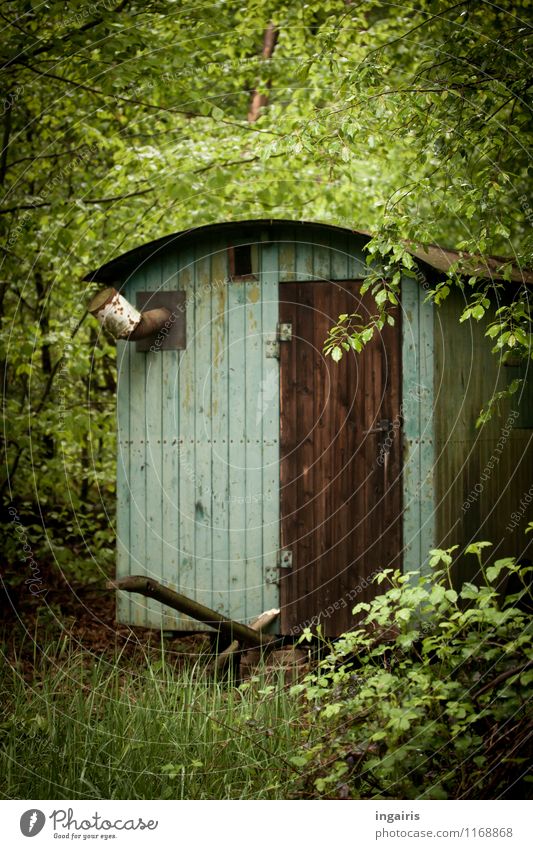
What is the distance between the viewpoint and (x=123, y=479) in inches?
255

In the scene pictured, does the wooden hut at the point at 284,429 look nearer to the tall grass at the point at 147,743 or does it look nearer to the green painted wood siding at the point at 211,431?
the green painted wood siding at the point at 211,431

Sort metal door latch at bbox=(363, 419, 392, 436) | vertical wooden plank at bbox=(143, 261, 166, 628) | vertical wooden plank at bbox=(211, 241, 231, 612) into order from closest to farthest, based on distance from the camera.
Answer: metal door latch at bbox=(363, 419, 392, 436), vertical wooden plank at bbox=(211, 241, 231, 612), vertical wooden plank at bbox=(143, 261, 166, 628)

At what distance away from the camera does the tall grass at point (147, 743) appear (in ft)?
13.7

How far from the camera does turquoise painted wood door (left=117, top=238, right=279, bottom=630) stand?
625 centimetres

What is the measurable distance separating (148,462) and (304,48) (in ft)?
21.0

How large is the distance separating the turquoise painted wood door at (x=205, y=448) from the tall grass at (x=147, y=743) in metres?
1.13

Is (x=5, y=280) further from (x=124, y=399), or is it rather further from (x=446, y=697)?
(x=446, y=697)

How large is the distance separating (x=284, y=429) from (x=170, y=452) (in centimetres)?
95

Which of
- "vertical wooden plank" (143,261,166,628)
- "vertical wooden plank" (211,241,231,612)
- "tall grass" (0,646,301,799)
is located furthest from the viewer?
"vertical wooden plank" (143,261,166,628)

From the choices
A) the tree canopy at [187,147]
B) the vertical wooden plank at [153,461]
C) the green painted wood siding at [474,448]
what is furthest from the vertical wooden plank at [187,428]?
the green painted wood siding at [474,448]

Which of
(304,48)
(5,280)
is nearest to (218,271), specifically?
(5,280)

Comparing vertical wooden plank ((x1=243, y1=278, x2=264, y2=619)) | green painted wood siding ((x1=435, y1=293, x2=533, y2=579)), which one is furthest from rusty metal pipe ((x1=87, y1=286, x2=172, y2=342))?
green painted wood siding ((x1=435, y1=293, x2=533, y2=579))

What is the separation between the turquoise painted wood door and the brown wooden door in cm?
14

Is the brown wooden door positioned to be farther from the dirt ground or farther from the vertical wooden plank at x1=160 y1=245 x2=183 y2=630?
the vertical wooden plank at x1=160 y1=245 x2=183 y2=630
